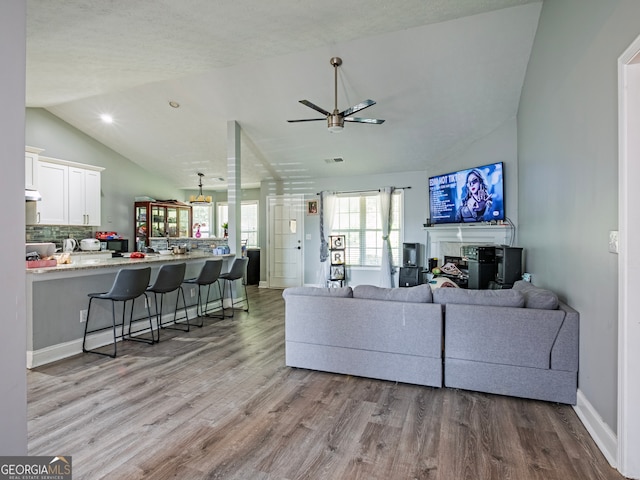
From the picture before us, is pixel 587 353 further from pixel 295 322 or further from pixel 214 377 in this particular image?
pixel 214 377

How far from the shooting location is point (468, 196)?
552 cm

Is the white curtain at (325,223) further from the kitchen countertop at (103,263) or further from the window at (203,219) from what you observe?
the window at (203,219)

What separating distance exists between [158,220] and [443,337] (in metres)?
7.19

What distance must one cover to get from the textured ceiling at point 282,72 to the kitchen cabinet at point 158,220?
143 centimetres

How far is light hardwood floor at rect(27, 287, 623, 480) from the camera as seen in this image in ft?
5.87

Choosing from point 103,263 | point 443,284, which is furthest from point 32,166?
point 443,284

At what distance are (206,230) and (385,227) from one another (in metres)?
5.03

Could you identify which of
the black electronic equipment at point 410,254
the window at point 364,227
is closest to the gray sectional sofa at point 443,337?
the black electronic equipment at point 410,254

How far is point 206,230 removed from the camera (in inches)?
371

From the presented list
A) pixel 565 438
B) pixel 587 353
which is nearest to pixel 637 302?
pixel 587 353

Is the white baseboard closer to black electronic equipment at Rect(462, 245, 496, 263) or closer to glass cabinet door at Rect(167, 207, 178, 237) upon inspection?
black electronic equipment at Rect(462, 245, 496, 263)

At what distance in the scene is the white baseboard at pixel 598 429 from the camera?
6.02 ft

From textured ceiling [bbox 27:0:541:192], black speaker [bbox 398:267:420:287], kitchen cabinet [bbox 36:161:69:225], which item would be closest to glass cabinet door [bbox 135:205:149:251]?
textured ceiling [bbox 27:0:541:192]

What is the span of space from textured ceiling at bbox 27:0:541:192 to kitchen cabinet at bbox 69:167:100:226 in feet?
2.79
